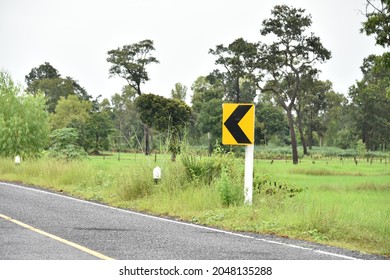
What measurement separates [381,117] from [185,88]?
37.9 m

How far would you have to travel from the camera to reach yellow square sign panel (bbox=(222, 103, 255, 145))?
1114 cm

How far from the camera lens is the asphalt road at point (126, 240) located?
7.18 metres

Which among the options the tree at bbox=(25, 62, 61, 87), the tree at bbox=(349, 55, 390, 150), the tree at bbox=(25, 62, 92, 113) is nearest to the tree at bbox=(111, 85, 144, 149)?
the tree at bbox=(25, 62, 92, 113)

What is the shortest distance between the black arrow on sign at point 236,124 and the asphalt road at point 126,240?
2410 millimetres

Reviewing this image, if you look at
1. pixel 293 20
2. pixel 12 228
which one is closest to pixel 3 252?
pixel 12 228

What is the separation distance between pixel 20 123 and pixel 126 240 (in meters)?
A: 22.6

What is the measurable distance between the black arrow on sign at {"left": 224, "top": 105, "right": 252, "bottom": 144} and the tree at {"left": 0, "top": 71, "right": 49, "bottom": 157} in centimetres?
2009

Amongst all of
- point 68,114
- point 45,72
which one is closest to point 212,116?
point 68,114

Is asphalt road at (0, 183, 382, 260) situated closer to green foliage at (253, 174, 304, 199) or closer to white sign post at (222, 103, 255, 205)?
white sign post at (222, 103, 255, 205)

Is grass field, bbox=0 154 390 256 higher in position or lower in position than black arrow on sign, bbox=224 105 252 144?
lower

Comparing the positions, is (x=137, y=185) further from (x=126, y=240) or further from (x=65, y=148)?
(x=65, y=148)

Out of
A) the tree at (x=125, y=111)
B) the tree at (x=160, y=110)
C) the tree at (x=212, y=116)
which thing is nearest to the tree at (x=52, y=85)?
the tree at (x=125, y=111)

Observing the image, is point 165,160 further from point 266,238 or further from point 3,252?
point 3,252

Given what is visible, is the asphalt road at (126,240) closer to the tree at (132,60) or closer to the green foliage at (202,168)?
the green foliage at (202,168)
